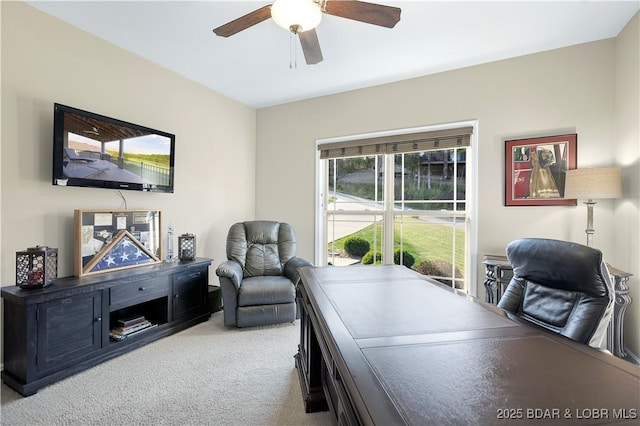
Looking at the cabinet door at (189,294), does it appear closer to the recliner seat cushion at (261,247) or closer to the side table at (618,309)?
the recliner seat cushion at (261,247)

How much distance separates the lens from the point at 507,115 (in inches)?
117

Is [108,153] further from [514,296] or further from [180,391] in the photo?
[514,296]

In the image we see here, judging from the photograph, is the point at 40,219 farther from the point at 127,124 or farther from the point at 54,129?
the point at 127,124

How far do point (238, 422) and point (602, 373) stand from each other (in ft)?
5.69

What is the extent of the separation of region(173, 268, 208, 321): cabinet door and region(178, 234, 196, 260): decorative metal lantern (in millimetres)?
202

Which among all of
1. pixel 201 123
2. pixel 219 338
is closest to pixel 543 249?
pixel 219 338

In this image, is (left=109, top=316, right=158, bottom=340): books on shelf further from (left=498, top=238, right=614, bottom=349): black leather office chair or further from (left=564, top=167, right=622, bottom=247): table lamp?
(left=564, top=167, right=622, bottom=247): table lamp

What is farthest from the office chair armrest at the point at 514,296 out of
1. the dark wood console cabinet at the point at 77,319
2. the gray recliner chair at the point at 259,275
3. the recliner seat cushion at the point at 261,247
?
the dark wood console cabinet at the point at 77,319

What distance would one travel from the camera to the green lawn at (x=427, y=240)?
131 inches

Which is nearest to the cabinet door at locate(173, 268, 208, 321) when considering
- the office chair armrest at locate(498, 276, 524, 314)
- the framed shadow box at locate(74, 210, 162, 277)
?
the framed shadow box at locate(74, 210, 162, 277)

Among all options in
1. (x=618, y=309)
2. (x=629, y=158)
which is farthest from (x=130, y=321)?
(x=629, y=158)

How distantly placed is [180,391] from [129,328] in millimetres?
935

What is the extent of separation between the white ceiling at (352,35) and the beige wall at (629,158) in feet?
0.77

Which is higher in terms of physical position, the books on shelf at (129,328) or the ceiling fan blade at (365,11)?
the ceiling fan blade at (365,11)
